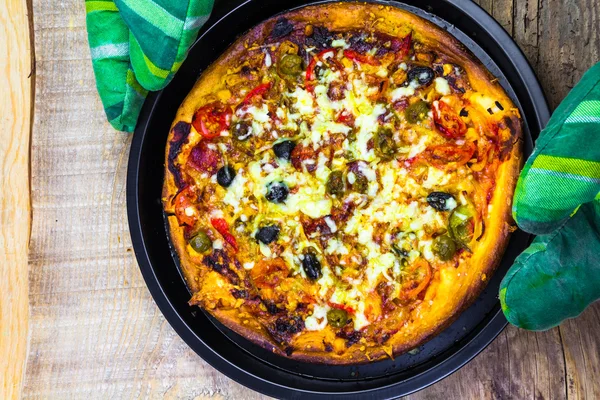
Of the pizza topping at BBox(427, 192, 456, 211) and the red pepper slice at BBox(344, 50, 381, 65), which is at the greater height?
the red pepper slice at BBox(344, 50, 381, 65)

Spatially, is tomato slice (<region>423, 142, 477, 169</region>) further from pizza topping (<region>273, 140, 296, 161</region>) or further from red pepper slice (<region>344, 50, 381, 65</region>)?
pizza topping (<region>273, 140, 296, 161</region>)

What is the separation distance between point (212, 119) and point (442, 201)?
3.86 ft

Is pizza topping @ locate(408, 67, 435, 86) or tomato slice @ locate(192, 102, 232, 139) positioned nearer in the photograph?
pizza topping @ locate(408, 67, 435, 86)

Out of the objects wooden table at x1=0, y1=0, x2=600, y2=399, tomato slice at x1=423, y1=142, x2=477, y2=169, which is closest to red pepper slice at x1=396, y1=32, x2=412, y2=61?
tomato slice at x1=423, y1=142, x2=477, y2=169

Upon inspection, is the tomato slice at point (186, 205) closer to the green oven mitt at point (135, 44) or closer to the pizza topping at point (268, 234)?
the pizza topping at point (268, 234)

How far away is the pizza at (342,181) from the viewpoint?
291cm

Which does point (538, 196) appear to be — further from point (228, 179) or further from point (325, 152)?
point (228, 179)

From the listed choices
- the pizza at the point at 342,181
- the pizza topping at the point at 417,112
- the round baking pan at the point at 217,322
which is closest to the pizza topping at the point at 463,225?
the pizza at the point at 342,181

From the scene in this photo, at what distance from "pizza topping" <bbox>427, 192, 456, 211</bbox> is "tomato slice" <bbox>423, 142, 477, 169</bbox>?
13 centimetres

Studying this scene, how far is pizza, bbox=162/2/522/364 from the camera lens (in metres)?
2.91

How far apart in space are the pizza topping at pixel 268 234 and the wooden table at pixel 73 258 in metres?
0.87

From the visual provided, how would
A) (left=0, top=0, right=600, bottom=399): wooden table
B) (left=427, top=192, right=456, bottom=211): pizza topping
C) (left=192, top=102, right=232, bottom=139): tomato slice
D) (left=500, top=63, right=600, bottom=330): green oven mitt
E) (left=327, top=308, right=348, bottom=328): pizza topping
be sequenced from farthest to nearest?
(left=0, top=0, right=600, bottom=399): wooden table → (left=192, top=102, right=232, bottom=139): tomato slice → (left=327, top=308, right=348, bottom=328): pizza topping → (left=427, top=192, right=456, bottom=211): pizza topping → (left=500, top=63, right=600, bottom=330): green oven mitt

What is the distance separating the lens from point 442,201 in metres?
→ 2.89

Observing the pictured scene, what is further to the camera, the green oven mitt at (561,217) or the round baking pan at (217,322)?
the round baking pan at (217,322)
